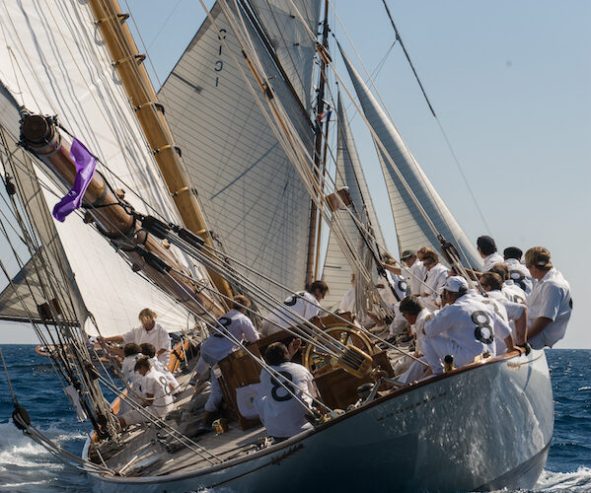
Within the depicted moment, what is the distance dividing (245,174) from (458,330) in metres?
17.3

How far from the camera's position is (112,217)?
11.5 metres

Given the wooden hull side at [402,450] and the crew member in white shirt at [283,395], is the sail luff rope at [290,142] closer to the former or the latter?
the crew member in white shirt at [283,395]

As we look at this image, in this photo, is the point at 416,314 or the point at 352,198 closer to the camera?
the point at 416,314

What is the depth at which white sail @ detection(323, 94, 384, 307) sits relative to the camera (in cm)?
2683

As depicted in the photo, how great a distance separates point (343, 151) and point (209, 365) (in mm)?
14872

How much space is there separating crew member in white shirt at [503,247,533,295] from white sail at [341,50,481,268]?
636 centimetres

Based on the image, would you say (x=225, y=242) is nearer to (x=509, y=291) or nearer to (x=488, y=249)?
(x=488, y=249)

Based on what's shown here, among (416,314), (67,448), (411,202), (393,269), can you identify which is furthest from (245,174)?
(416,314)

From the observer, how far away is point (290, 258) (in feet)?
92.1

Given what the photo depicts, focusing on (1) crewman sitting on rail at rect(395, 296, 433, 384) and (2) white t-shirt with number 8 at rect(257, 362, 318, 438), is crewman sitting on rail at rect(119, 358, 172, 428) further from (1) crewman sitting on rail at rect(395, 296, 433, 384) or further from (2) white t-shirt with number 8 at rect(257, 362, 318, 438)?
(1) crewman sitting on rail at rect(395, 296, 433, 384)

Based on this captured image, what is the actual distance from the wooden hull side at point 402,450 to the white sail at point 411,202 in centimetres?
1157

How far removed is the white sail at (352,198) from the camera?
88.0ft

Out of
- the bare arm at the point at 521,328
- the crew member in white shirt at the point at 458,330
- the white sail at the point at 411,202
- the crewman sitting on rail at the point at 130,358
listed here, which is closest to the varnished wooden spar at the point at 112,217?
the crewman sitting on rail at the point at 130,358

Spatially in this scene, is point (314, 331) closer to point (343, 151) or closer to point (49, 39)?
point (49, 39)
